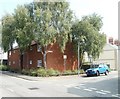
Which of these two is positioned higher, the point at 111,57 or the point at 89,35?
the point at 89,35

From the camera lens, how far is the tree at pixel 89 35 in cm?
4091

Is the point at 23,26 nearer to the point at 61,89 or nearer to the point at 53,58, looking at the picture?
the point at 53,58

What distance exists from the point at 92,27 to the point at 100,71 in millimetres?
7037

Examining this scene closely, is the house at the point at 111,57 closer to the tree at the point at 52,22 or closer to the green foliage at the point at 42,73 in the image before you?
the tree at the point at 52,22

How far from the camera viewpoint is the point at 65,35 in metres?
39.7

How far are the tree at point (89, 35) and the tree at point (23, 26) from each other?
6735 mm

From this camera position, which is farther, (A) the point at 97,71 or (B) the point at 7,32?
(B) the point at 7,32

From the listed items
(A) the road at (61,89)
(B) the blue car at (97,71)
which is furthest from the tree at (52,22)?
(A) the road at (61,89)

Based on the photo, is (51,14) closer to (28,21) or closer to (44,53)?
(28,21)

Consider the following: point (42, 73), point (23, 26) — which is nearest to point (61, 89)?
point (42, 73)

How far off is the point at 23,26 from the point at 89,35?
9322mm

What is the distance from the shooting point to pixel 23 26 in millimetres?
40500

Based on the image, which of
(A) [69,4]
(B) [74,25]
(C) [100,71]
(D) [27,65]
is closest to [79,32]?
(B) [74,25]

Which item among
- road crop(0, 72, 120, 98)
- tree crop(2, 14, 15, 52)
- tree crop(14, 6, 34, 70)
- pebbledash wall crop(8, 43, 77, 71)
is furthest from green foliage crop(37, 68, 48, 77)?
road crop(0, 72, 120, 98)
